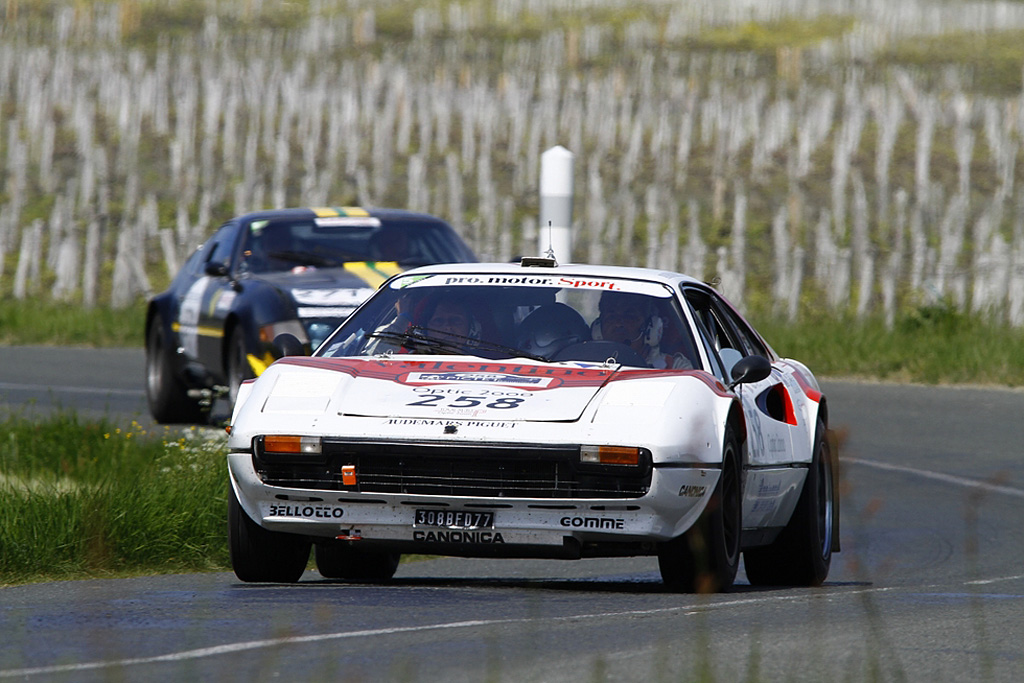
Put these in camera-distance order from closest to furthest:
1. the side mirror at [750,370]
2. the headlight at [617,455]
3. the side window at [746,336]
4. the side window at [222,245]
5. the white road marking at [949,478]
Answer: the headlight at [617,455] < the side mirror at [750,370] < the side window at [746,336] < the white road marking at [949,478] < the side window at [222,245]

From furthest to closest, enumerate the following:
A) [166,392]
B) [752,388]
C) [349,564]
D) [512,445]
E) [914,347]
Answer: [914,347]
[166,392]
[349,564]
[752,388]
[512,445]

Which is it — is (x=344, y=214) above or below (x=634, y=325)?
below

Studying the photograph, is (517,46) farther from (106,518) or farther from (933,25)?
Result: (106,518)

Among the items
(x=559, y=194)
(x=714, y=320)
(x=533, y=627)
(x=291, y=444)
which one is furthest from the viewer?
(x=559, y=194)

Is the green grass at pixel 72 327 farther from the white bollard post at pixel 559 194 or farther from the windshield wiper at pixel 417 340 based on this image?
the windshield wiper at pixel 417 340

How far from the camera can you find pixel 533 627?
6547mm

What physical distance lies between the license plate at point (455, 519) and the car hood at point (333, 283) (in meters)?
5.65

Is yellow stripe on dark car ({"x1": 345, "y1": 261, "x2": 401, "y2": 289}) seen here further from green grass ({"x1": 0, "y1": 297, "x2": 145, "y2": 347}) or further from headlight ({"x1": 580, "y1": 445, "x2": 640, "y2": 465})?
green grass ({"x1": 0, "y1": 297, "x2": 145, "y2": 347})

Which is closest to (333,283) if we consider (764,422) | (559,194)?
(559,194)

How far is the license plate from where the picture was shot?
289 inches

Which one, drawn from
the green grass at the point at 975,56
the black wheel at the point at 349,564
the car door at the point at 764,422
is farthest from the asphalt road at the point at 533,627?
the green grass at the point at 975,56

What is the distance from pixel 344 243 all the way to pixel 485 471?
23.6 ft

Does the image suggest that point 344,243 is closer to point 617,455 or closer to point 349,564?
point 349,564

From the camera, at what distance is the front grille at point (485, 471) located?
728 centimetres
